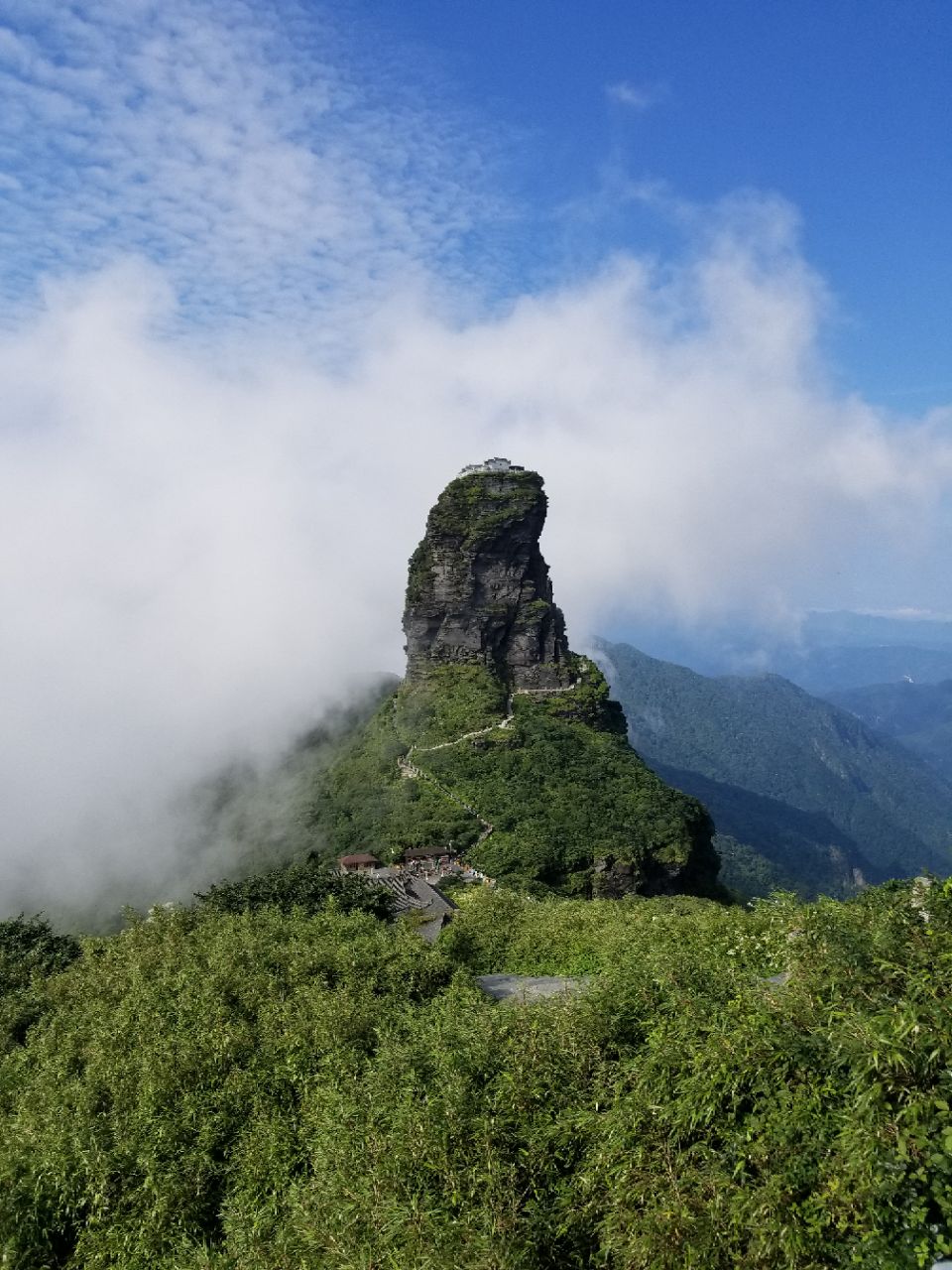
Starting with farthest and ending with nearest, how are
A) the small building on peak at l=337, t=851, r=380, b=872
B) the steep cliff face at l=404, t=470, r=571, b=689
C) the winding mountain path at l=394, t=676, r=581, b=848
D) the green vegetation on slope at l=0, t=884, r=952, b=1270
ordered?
the steep cliff face at l=404, t=470, r=571, b=689 → the winding mountain path at l=394, t=676, r=581, b=848 → the small building on peak at l=337, t=851, r=380, b=872 → the green vegetation on slope at l=0, t=884, r=952, b=1270

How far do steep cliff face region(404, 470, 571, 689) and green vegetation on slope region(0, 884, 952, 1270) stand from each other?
5883cm

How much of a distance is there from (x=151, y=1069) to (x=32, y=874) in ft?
245

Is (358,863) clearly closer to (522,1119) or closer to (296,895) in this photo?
(296,895)

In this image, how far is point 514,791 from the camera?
6050 centimetres

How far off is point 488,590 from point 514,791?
2344cm

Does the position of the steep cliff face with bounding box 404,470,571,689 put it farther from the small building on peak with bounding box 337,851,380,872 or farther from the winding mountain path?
the small building on peak with bounding box 337,851,380,872

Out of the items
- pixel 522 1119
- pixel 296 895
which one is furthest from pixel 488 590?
pixel 522 1119

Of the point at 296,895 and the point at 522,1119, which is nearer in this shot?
the point at 522,1119

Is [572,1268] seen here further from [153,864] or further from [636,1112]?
[153,864]

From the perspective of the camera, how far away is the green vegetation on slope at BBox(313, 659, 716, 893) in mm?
54719

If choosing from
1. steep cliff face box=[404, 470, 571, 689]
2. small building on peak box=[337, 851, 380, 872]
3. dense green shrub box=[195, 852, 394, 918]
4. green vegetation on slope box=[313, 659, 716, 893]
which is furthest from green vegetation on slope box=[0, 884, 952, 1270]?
steep cliff face box=[404, 470, 571, 689]

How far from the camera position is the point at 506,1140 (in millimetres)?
10539

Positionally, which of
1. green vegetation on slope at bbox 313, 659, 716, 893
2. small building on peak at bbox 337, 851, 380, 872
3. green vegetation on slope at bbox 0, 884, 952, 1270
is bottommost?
small building on peak at bbox 337, 851, 380, 872

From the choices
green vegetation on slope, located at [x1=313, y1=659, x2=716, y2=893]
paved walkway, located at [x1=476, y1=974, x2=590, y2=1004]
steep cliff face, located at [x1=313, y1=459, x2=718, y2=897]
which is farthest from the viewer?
steep cliff face, located at [x1=313, y1=459, x2=718, y2=897]
